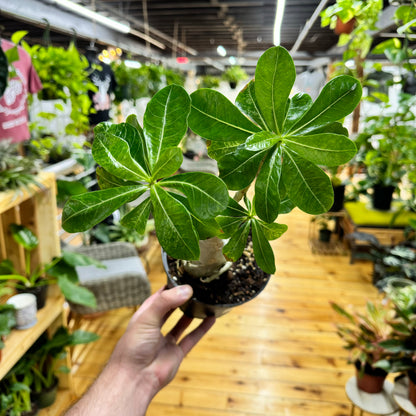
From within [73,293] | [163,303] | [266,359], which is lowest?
[266,359]

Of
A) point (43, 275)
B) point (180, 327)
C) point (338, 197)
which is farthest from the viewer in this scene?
point (338, 197)

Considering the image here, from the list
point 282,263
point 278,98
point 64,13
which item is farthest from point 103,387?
point 64,13

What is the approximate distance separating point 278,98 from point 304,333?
3.14m

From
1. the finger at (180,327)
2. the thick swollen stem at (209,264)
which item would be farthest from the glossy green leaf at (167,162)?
the finger at (180,327)

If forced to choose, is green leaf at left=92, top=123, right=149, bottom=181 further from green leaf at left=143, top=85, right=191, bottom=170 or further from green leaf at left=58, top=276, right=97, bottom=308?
green leaf at left=58, top=276, right=97, bottom=308

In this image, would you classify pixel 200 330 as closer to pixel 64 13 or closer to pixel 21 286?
pixel 21 286

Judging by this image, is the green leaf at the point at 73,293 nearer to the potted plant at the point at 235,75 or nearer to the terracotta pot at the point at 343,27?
the potted plant at the point at 235,75

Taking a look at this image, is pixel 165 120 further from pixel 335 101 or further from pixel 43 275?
pixel 43 275

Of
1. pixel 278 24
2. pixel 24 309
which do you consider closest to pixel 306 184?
pixel 278 24

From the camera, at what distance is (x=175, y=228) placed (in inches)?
21.3

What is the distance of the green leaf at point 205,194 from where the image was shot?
511 mm

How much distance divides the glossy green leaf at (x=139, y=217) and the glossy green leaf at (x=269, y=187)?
17 cm

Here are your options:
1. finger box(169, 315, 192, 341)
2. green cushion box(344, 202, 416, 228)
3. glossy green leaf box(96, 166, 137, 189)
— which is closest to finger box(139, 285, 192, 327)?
finger box(169, 315, 192, 341)

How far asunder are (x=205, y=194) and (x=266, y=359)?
2801 millimetres
